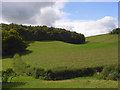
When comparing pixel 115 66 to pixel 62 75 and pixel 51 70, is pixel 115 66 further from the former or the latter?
pixel 51 70

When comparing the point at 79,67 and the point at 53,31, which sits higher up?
the point at 53,31

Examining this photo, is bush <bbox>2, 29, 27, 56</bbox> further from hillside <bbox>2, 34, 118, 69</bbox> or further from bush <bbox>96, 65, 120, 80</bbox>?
bush <bbox>96, 65, 120, 80</bbox>

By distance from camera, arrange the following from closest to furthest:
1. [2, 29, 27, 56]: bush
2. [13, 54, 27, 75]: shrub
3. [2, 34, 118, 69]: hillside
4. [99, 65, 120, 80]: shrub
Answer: [99, 65, 120, 80]: shrub → [2, 34, 118, 69]: hillside → [13, 54, 27, 75]: shrub → [2, 29, 27, 56]: bush

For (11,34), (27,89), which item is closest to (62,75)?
(27,89)

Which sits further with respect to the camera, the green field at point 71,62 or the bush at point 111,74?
the bush at point 111,74

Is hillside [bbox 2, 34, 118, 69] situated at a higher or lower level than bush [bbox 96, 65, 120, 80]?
higher

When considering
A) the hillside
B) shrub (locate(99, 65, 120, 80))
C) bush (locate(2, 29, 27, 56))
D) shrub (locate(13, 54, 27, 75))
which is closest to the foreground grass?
shrub (locate(99, 65, 120, 80))

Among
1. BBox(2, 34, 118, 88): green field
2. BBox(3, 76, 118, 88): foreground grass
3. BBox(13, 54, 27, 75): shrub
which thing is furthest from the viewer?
BBox(13, 54, 27, 75): shrub

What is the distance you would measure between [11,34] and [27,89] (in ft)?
104

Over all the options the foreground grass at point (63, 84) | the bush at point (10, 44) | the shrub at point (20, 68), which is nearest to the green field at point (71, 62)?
the foreground grass at point (63, 84)

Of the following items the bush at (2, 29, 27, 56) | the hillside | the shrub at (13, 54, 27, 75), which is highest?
the bush at (2, 29, 27, 56)

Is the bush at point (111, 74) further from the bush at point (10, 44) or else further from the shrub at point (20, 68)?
the bush at point (10, 44)

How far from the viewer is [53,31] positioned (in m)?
74.3

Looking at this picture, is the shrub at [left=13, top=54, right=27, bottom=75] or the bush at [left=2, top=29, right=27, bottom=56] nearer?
the shrub at [left=13, top=54, right=27, bottom=75]
